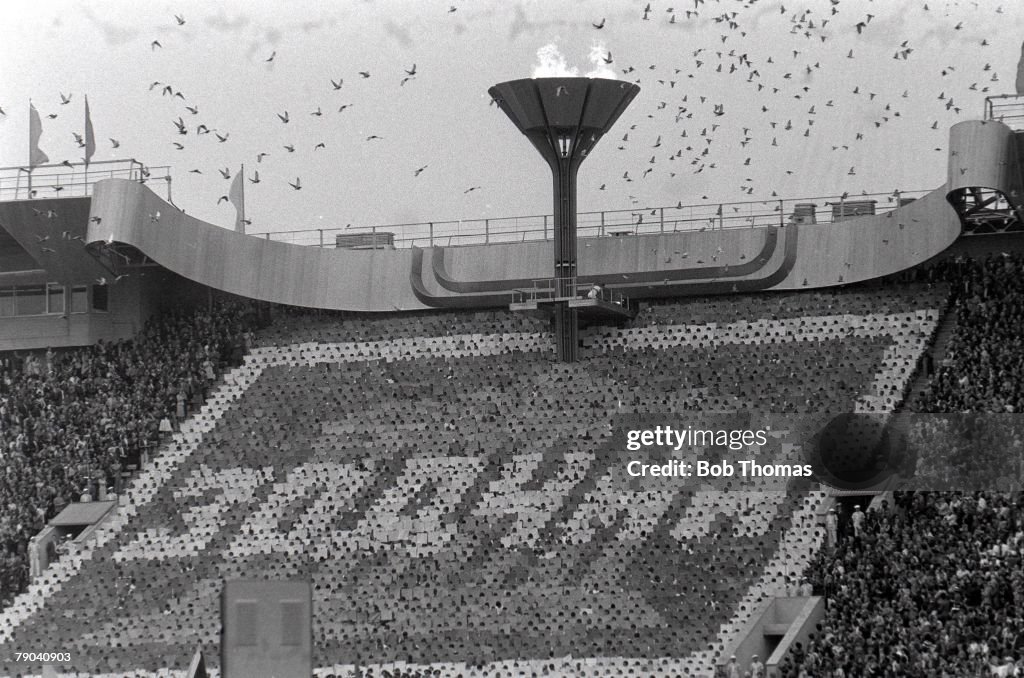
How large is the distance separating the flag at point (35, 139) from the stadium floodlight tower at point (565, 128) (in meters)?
14.9

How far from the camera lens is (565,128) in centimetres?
5262

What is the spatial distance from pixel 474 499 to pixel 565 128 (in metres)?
10.9

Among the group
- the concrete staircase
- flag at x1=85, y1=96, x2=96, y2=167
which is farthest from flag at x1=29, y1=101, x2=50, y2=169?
the concrete staircase

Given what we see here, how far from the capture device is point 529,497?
1889 inches

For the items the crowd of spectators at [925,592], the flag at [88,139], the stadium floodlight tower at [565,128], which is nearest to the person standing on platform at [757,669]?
the crowd of spectators at [925,592]

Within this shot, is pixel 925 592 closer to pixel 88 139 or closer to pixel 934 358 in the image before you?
pixel 934 358

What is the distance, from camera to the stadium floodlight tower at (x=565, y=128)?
5144cm

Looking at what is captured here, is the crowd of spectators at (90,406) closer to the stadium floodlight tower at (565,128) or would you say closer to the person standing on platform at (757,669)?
the stadium floodlight tower at (565,128)

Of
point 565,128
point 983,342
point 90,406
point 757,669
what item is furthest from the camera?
point 90,406

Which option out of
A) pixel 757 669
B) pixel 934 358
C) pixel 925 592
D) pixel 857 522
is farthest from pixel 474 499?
pixel 925 592

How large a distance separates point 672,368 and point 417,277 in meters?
10.3

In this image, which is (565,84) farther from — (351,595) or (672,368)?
(351,595)

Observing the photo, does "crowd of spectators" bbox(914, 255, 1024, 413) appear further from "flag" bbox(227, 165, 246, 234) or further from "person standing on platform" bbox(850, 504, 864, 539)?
"flag" bbox(227, 165, 246, 234)

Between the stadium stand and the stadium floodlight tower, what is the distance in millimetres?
1593
